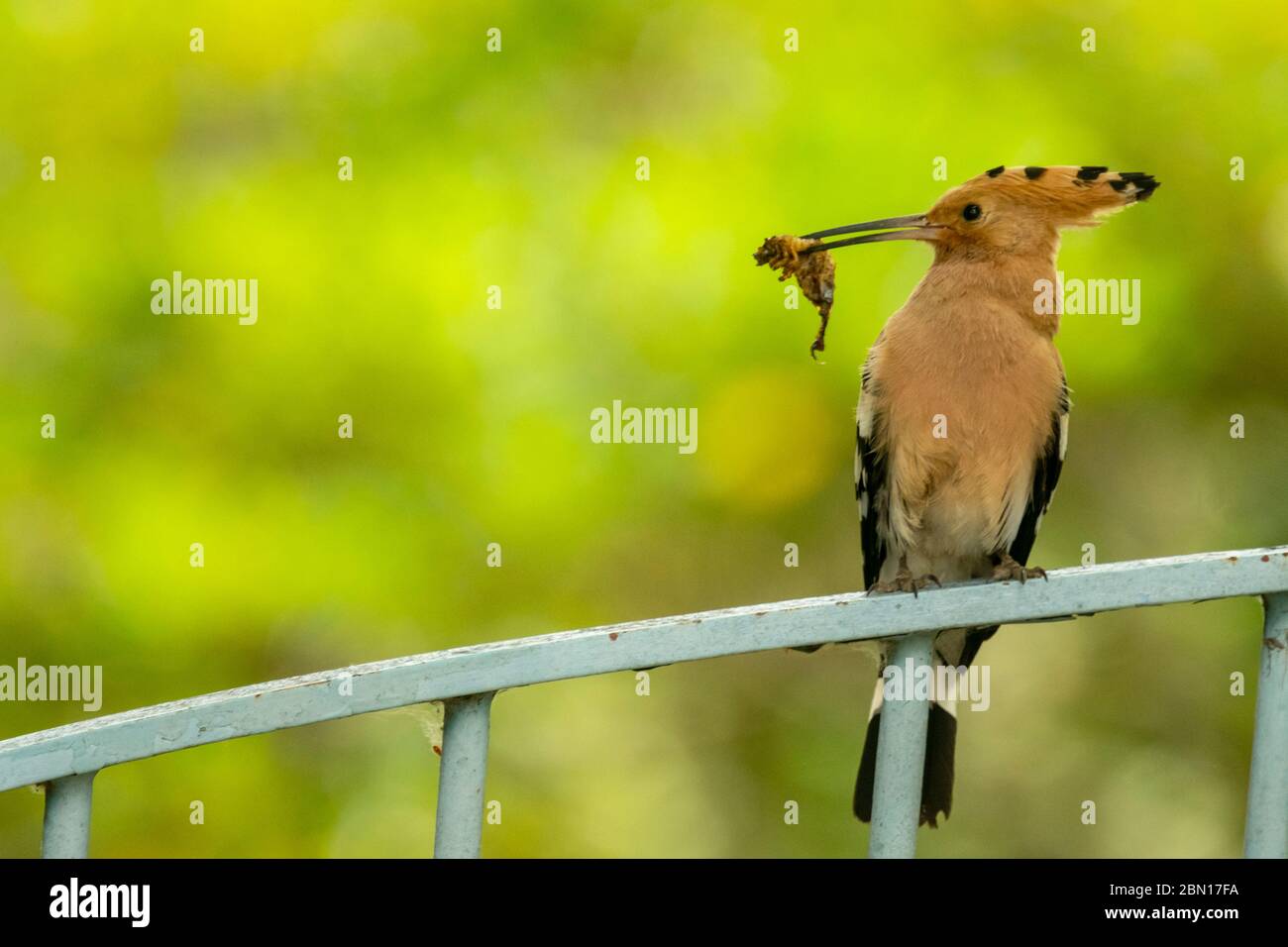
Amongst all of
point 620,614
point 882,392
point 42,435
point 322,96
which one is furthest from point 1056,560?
point 42,435

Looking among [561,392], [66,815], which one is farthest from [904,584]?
[561,392]

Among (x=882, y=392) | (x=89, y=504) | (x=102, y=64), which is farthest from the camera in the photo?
(x=102, y=64)

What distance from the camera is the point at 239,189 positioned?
205 inches

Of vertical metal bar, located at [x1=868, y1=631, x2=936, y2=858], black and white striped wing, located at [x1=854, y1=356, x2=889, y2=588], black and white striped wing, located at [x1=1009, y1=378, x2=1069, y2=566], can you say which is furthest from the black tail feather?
vertical metal bar, located at [x1=868, y1=631, x2=936, y2=858]

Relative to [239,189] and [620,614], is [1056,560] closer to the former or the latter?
[620,614]

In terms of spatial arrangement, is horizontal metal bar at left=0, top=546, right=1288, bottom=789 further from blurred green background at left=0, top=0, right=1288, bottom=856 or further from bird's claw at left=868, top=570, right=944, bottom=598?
blurred green background at left=0, top=0, right=1288, bottom=856

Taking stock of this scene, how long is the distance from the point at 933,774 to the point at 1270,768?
124cm

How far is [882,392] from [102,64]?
333 centimetres

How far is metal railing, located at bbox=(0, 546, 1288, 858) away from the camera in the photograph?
61.6 inches

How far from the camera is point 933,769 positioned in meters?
2.88

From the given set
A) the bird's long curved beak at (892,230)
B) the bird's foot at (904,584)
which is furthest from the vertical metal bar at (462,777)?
the bird's long curved beak at (892,230)

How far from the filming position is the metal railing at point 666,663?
1564 mm

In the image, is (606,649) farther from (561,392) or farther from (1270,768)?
(561,392)

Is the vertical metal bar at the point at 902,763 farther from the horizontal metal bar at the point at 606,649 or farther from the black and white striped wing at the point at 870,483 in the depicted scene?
the black and white striped wing at the point at 870,483
